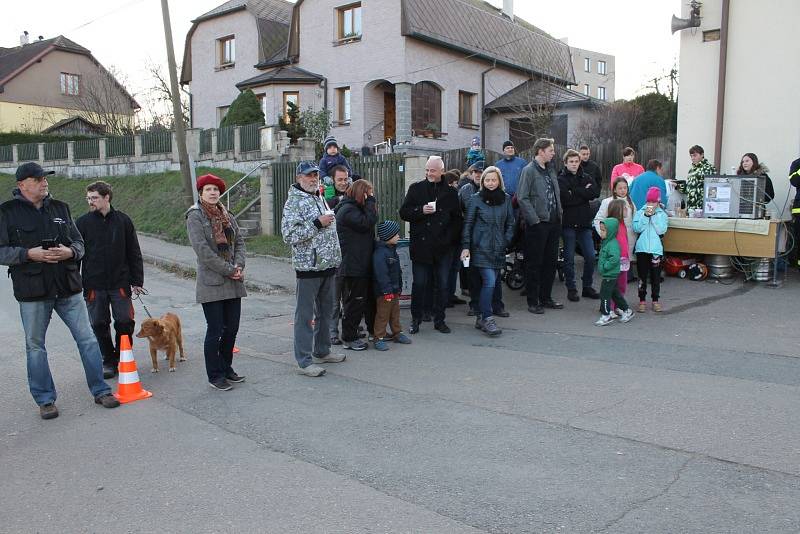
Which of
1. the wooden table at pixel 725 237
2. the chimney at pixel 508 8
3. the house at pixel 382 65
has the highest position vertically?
the chimney at pixel 508 8


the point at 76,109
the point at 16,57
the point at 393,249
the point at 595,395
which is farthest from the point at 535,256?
the point at 16,57

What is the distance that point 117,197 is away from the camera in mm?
24578

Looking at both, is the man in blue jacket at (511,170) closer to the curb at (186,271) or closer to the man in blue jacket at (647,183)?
the man in blue jacket at (647,183)

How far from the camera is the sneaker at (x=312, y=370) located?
651 cm

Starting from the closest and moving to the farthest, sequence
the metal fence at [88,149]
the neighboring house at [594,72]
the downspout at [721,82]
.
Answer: the downspout at [721,82], the metal fence at [88,149], the neighboring house at [594,72]

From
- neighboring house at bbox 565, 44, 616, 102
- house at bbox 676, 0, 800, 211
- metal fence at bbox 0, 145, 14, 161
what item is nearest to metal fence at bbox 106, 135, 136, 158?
metal fence at bbox 0, 145, 14, 161

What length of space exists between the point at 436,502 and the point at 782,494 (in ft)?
6.40

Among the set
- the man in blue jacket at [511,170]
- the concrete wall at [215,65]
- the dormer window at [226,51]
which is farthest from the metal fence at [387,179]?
the dormer window at [226,51]

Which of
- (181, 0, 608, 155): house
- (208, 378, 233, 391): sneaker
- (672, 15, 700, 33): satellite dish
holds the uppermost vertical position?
(181, 0, 608, 155): house

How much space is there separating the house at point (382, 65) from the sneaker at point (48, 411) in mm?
20648

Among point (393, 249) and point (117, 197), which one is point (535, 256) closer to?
point (393, 249)

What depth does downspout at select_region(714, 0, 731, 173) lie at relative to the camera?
471 inches

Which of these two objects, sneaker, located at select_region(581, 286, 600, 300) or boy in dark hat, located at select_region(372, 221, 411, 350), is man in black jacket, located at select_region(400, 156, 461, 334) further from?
sneaker, located at select_region(581, 286, 600, 300)

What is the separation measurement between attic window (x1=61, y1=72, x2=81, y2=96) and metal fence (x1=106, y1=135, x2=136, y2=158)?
25637 mm
